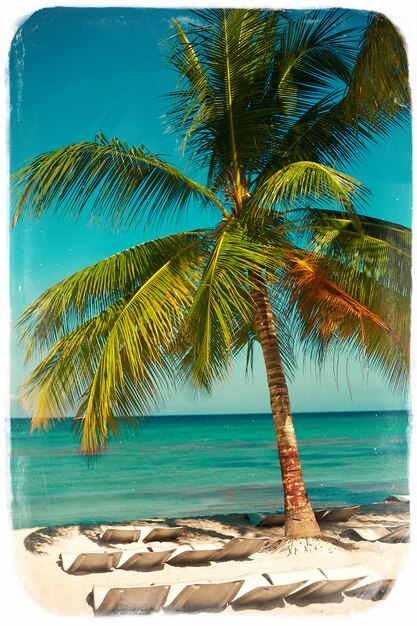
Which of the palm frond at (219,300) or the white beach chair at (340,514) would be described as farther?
the white beach chair at (340,514)

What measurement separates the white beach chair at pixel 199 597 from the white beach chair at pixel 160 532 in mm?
511

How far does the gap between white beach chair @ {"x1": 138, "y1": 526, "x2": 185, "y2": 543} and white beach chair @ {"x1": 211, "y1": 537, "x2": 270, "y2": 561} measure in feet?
1.01

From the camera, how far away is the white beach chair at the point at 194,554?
141 inches

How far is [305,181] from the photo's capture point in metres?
3.54

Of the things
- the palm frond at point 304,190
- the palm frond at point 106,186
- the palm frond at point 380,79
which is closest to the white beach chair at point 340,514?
the palm frond at point 304,190

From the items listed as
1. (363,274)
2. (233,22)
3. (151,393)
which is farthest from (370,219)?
(151,393)

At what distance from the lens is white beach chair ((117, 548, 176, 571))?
11.4ft

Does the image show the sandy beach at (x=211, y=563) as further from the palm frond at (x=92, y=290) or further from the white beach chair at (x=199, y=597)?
the palm frond at (x=92, y=290)

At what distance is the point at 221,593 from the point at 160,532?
2.15 feet

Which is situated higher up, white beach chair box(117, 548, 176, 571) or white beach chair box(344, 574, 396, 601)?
white beach chair box(117, 548, 176, 571)

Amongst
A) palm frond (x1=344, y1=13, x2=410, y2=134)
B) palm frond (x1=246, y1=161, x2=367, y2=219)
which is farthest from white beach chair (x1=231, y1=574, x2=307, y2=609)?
palm frond (x1=344, y1=13, x2=410, y2=134)

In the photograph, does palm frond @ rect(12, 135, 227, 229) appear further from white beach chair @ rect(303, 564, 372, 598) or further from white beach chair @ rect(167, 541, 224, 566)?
white beach chair @ rect(303, 564, 372, 598)

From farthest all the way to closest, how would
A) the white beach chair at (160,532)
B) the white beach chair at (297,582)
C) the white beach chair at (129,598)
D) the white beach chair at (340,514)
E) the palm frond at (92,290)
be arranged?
the white beach chair at (340,514), the white beach chair at (160,532), the palm frond at (92,290), the white beach chair at (297,582), the white beach chair at (129,598)

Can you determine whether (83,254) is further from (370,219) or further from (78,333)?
(370,219)
